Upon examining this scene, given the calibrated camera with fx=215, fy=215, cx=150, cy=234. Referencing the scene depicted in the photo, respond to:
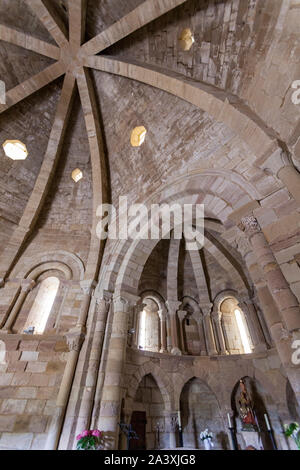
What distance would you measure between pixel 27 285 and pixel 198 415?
7.57m

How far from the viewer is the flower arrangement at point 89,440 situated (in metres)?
3.91

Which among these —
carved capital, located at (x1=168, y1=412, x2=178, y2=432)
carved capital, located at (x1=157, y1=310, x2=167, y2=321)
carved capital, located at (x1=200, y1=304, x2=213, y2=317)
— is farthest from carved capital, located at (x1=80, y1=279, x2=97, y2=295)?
carved capital, located at (x1=200, y1=304, x2=213, y2=317)

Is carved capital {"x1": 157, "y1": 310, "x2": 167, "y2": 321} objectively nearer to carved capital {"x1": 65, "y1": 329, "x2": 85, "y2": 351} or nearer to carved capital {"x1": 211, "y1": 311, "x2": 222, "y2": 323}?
carved capital {"x1": 211, "y1": 311, "x2": 222, "y2": 323}

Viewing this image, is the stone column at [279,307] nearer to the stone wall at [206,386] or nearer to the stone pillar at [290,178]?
the stone pillar at [290,178]

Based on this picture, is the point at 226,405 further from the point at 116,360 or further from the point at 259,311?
the point at 116,360

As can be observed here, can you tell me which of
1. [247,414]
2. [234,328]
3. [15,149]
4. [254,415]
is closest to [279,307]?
[247,414]

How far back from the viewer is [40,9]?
21.7 feet

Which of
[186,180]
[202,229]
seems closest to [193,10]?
[186,180]

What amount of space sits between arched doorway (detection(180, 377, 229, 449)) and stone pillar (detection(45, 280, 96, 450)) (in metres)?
4.95

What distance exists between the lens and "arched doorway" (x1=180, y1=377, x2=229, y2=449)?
7.21 m

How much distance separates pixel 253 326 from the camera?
8.31 m

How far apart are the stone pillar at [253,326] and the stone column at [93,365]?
18.9 feet

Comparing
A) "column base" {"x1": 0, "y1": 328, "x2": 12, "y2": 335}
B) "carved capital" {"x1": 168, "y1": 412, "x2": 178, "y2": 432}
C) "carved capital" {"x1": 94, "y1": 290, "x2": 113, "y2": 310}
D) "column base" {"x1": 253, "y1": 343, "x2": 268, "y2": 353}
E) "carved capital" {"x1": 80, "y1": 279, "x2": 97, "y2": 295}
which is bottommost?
"carved capital" {"x1": 168, "y1": 412, "x2": 178, "y2": 432}

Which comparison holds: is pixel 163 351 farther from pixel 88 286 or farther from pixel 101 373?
pixel 88 286
